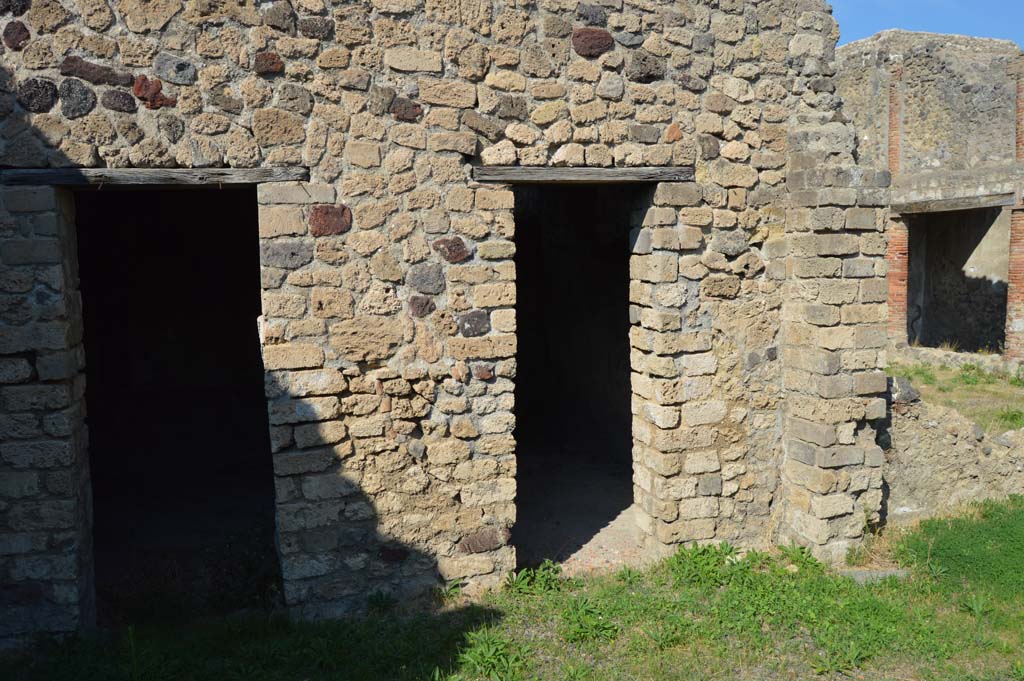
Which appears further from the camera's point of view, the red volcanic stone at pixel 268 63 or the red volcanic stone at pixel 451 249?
the red volcanic stone at pixel 451 249

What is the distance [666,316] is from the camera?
16.7 feet

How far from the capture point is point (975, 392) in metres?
10.6

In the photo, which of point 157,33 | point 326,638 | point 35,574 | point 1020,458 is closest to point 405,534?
point 326,638

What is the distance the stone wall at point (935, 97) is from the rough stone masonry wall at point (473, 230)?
12.6m

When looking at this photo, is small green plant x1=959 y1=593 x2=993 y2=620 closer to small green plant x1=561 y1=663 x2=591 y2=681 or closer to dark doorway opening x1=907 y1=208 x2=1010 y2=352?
small green plant x1=561 y1=663 x2=591 y2=681

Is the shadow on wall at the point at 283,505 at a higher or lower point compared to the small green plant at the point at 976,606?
higher

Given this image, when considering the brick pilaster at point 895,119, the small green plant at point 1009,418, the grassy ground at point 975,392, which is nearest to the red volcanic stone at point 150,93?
the grassy ground at point 975,392

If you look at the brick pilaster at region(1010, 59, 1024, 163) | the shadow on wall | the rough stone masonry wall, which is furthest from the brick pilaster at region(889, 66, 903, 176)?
the shadow on wall

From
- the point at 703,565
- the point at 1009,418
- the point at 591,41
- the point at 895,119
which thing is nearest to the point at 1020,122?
the point at 895,119

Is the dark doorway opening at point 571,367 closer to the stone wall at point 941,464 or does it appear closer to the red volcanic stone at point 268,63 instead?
the stone wall at point 941,464

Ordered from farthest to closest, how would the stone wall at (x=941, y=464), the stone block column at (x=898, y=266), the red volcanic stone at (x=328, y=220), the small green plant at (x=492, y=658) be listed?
the stone block column at (x=898, y=266) → the stone wall at (x=941, y=464) → the red volcanic stone at (x=328, y=220) → the small green plant at (x=492, y=658)

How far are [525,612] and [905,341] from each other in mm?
11095

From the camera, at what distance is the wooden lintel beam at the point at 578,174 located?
462cm

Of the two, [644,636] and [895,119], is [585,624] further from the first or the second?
[895,119]
